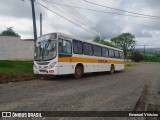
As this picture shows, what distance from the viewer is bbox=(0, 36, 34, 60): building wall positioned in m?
37.1

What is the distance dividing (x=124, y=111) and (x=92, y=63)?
40.6 feet

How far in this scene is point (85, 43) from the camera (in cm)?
1828

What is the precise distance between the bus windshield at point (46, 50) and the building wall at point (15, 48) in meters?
22.6

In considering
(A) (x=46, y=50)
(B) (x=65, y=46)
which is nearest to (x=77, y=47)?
(B) (x=65, y=46)

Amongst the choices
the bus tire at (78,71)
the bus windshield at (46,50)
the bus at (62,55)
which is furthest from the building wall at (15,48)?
the bus tire at (78,71)

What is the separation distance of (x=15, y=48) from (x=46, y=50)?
24869mm

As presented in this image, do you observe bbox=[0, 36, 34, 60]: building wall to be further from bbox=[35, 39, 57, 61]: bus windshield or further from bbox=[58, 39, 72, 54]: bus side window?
bbox=[58, 39, 72, 54]: bus side window

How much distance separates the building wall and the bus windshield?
2256 centimetres

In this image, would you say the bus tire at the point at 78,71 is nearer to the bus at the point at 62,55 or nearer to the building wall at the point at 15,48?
the bus at the point at 62,55

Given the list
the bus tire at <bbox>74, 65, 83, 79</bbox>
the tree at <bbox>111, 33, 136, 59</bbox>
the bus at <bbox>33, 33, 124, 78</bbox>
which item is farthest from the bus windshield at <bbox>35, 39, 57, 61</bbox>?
the tree at <bbox>111, 33, 136, 59</bbox>

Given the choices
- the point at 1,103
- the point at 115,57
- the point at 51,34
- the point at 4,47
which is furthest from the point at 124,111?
the point at 4,47

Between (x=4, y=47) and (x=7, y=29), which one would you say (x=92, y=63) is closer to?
(x=4, y=47)

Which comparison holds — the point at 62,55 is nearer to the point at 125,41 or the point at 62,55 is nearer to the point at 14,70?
the point at 14,70

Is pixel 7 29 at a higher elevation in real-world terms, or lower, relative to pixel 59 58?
higher
